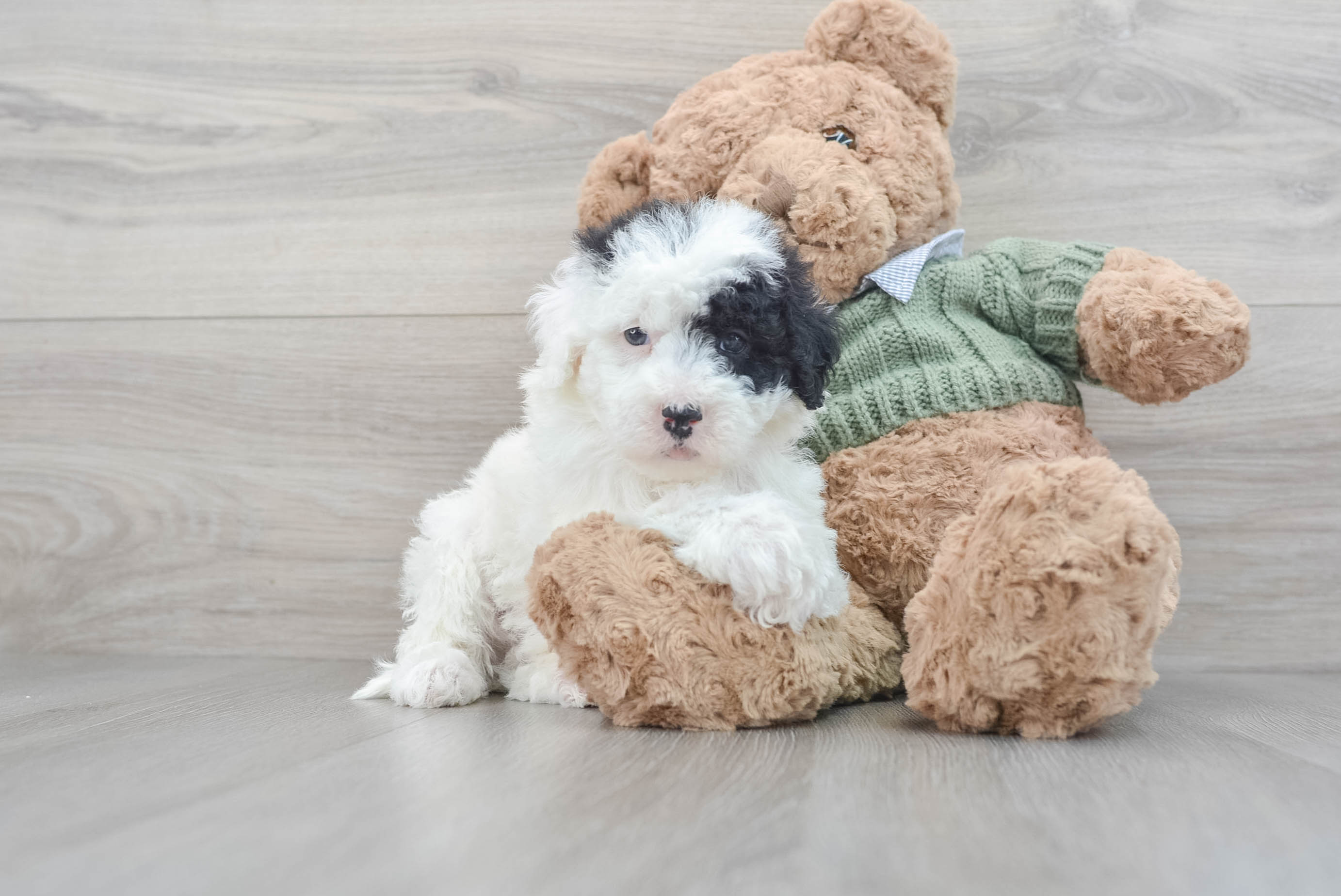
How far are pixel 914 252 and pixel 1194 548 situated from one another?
22.3 inches

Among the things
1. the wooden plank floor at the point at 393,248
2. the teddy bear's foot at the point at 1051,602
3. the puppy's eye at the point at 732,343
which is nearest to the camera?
the teddy bear's foot at the point at 1051,602

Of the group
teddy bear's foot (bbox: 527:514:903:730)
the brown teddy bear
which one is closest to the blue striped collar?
the brown teddy bear

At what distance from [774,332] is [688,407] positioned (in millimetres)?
94

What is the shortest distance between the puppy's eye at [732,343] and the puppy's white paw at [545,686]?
0.34m

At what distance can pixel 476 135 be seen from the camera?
4.42 ft

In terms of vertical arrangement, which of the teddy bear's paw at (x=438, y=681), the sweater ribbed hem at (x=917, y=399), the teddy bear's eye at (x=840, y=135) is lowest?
the teddy bear's paw at (x=438, y=681)

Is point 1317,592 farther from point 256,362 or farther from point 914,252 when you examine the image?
point 256,362

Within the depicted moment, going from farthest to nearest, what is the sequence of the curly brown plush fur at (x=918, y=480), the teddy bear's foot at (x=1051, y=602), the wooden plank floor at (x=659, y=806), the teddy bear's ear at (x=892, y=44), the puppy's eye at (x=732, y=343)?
the teddy bear's ear at (x=892, y=44), the curly brown plush fur at (x=918, y=480), the puppy's eye at (x=732, y=343), the teddy bear's foot at (x=1051, y=602), the wooden plank floor at (x=659, y=806)

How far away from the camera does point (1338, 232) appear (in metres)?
1.25

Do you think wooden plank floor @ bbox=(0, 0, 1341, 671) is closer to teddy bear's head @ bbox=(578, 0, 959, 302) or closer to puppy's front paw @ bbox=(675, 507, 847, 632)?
teddy bear's head @ bbox=(578, 0, 959, 302)

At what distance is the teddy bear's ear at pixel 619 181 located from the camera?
108 centimetres

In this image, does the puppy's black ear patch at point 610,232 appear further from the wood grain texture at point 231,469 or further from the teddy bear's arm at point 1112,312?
the wood grain texture at point 231,469

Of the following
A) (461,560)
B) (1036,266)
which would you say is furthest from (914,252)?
(461,560)

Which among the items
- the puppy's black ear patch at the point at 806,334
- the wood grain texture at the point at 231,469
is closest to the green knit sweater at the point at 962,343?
the puppy's black ear patch at the point at 806,334
